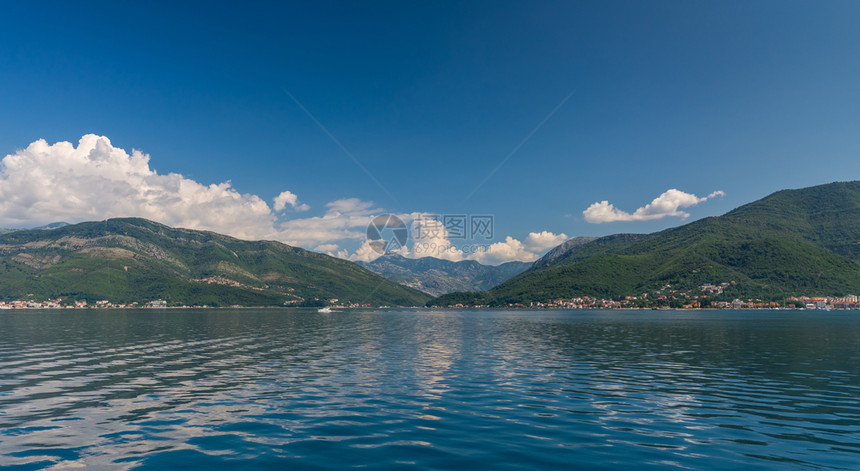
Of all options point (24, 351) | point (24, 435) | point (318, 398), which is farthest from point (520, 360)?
point (24, 351)

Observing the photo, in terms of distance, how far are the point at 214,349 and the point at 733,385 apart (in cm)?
5897

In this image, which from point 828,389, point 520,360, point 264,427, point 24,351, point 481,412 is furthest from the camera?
point 24,351

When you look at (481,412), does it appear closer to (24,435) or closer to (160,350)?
(24,435)

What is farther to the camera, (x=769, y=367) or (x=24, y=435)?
(x=769, y=367)

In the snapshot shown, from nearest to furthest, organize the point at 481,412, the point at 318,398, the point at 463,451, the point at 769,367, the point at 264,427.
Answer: the point at 463,451, the point at 264,427, the point at 481,412, the point at 318,398, the point at 769,367

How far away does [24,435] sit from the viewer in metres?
18.9

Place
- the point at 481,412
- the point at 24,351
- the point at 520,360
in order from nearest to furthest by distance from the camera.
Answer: the point at 481,412, the point at 520,360, the point at 24,351

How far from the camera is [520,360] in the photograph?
4597 cm

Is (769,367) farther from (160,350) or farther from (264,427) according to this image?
(160,350)

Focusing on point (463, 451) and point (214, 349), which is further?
point (214, 349)

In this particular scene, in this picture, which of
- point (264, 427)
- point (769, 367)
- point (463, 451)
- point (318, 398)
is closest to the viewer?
point (463, 451)

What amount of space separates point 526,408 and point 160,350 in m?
52.4

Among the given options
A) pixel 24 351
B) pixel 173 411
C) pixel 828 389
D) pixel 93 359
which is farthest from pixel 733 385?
pixel 24 351

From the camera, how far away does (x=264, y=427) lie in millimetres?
20312
